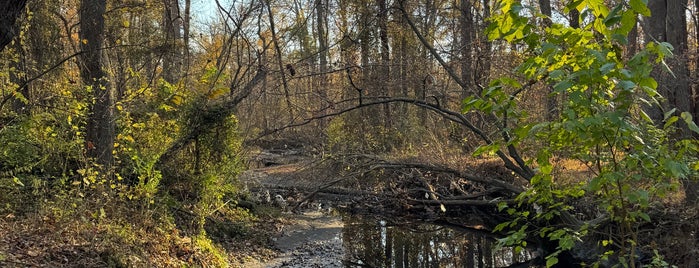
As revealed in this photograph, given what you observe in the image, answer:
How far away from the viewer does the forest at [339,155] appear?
8.01ft

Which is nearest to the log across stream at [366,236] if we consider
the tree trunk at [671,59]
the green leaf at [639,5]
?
the tree trunk at [671,59]

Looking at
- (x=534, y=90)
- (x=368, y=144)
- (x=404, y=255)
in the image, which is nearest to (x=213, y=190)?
(x=404, y=255)

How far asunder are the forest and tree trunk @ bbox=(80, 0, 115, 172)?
0.03 meters

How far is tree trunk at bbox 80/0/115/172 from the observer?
716cm

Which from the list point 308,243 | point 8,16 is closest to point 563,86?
point 8,16

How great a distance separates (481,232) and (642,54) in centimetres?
930

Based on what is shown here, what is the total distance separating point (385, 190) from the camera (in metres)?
13.1

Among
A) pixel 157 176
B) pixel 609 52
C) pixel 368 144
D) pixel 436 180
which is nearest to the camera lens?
pixel 609 52

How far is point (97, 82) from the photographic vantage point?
7172 mm

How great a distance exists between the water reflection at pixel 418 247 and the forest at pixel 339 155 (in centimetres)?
9

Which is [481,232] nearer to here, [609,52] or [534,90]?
[534,90]

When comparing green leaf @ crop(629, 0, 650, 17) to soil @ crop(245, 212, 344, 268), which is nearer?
green leaf @ crop(629, 0, 650, 17)

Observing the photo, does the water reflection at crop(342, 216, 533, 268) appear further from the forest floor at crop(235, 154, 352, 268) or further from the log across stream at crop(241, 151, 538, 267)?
the forest floor at crop(235, 154, 352, 268)

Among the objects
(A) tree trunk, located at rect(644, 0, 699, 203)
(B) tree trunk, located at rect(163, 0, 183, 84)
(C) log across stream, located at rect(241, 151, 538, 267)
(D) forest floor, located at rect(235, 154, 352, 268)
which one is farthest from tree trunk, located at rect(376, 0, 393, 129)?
(A) tree trunk, located at rect(644, 0, 699, 203)
